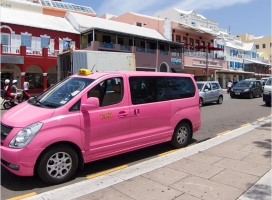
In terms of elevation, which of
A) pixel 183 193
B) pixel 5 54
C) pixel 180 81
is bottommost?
pixel 183 193

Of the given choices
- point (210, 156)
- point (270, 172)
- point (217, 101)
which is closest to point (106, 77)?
point (210, 156)

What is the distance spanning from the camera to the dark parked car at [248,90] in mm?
20219

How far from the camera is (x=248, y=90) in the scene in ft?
66.3

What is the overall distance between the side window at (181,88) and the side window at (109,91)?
1.40m

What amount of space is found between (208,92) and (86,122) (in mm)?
12577

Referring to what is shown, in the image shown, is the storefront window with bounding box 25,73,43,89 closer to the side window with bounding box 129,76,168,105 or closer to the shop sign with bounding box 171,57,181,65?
the shop sign with bounding box 171,57,181,65

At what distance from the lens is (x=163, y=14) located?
159ft

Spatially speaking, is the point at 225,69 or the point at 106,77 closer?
the point at 106,77

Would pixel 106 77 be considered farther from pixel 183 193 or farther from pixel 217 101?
pixel 217 101

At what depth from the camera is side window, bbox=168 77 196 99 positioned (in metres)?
5.66

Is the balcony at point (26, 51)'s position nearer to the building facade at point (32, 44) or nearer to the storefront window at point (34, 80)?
the building facade at point (32, 44)

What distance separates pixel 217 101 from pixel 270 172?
1256 centimetres

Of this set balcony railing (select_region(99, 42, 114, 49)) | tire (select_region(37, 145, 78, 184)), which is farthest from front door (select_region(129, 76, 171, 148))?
balcony railing (select_region(99, 42, 114, 49))

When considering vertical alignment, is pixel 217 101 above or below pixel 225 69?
below
